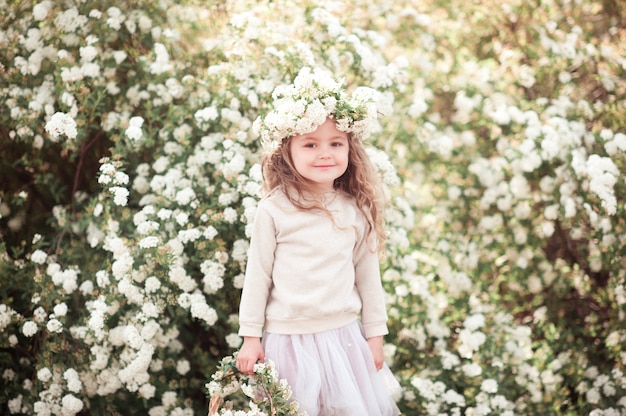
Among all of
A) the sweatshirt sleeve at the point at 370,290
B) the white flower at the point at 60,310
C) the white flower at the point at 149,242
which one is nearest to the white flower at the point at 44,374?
the white flower at the point at 60,310

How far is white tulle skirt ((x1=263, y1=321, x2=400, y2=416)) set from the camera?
2.00m

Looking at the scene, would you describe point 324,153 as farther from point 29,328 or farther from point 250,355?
point 29,328

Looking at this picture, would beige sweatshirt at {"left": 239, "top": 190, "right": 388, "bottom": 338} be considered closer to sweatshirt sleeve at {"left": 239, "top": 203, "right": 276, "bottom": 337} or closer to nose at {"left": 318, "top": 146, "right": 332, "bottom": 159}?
sweatshirt sleeve at {"left": 239, "top": 203, "right": 276, "bottom": 337}

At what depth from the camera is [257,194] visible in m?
2.58

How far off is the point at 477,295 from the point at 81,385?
2113 mm

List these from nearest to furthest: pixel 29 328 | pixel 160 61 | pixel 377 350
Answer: pixel 377 350
pixel 29 328
pixel 160 61

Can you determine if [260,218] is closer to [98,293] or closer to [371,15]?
[98,293]

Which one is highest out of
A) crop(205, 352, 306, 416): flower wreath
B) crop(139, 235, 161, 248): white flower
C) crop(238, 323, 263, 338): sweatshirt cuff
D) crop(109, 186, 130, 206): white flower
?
crop(109, 186, 130, 206): white flower

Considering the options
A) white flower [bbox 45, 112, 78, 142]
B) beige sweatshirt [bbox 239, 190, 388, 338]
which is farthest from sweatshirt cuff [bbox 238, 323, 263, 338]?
white flower [bbox 45, 112, 78, 142]

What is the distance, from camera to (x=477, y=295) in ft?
11.2

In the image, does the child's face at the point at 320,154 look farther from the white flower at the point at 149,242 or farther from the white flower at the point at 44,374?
the white flower at the point at 44,374

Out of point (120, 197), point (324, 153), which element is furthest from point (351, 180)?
point (120, 197)

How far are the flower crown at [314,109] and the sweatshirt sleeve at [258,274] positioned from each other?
0.29m

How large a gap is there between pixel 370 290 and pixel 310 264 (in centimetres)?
31
